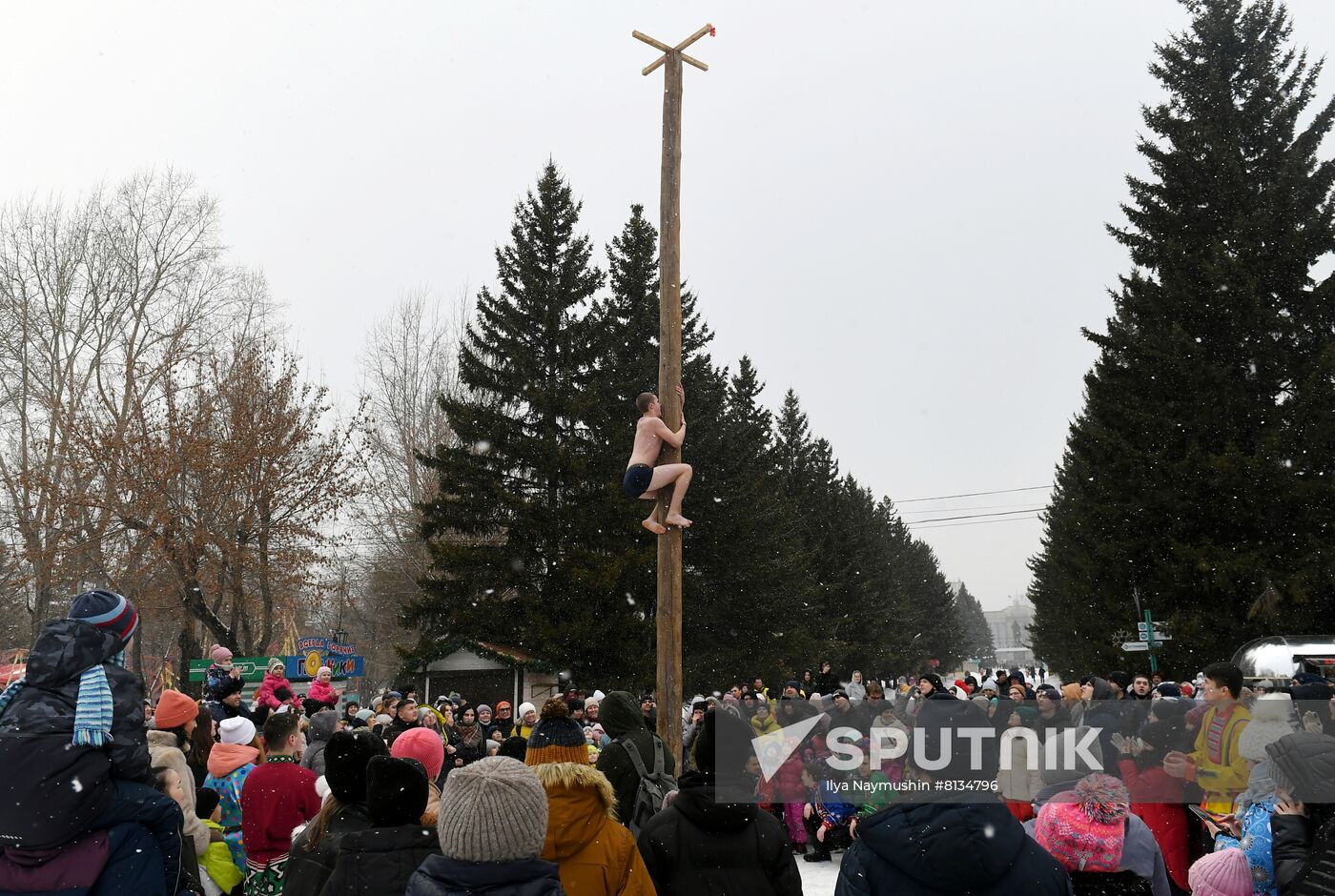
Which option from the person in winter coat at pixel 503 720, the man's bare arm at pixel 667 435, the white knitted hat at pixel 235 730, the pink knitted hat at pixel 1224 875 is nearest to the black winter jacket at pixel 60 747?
the white knitted hat at pixel 235 730

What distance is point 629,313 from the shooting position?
107 feet

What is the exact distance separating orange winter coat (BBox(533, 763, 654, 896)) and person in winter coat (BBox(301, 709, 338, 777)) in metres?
3.30

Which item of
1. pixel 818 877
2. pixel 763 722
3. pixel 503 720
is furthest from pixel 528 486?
pixel 818 877

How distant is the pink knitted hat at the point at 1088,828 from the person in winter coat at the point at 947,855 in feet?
2.99

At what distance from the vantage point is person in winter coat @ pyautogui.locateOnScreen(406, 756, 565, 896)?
9.84 ft

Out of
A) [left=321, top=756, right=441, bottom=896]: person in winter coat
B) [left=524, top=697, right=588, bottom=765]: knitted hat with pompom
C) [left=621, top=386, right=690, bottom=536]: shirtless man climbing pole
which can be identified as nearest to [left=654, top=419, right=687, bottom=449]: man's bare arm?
[left=621, top=386, right=690, bottom=536]: shirtless man climbing pole

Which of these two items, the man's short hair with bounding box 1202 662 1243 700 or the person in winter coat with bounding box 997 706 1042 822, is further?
the person in winter coat with bounding box 997 706 1042 822

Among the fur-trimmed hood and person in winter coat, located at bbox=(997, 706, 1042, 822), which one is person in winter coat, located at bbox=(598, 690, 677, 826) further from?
person in winter coat, located at bbox=(997, 706, 1042, 822)

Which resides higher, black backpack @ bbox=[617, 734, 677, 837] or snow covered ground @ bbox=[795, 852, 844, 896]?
black backpack @ bbox=[617, 734, 677, 837]

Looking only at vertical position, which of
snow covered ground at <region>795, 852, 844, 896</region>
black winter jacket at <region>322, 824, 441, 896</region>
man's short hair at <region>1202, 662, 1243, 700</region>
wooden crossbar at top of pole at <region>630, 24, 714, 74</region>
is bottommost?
snow covered ground at <region>795, 852, 844, 896</region>

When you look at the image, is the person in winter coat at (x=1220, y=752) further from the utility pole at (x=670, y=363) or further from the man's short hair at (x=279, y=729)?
the man's short hair at (x=279, y=729)

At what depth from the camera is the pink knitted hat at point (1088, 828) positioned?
4.02m

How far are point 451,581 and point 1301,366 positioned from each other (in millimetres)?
21977

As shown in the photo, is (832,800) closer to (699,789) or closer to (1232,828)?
(1232,828)
